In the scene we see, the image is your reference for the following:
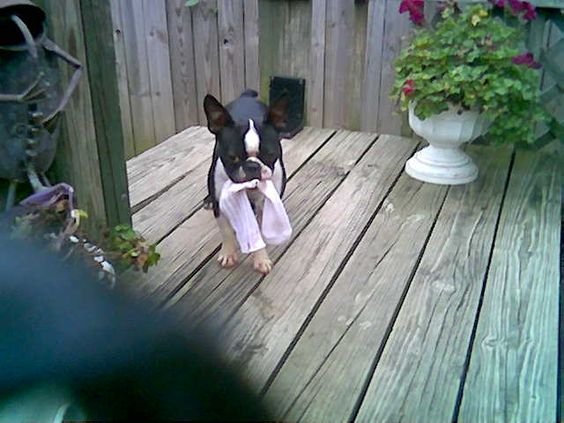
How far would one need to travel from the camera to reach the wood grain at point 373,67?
3.16 meters

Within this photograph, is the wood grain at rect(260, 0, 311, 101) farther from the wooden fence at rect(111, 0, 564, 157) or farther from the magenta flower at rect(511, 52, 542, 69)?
the magenta flower at rect(511, 52, 542, 69)

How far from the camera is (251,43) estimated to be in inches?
136

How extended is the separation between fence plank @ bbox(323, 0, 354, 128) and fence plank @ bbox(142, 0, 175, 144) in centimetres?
91

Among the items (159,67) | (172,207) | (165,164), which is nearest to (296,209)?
(172,207)

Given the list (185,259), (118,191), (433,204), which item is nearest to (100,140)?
(118,191)

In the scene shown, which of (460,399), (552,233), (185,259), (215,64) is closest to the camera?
(460,399)

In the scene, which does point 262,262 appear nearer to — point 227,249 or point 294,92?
point 227,249

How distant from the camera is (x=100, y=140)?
5.78 feet

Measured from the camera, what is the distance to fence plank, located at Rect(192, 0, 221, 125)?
3.50 m

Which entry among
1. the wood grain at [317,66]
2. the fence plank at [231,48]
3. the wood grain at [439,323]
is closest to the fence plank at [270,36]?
the fence plank at [231,48]

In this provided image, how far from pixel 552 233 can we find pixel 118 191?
1.52m

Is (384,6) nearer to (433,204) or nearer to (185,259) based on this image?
(433,204)

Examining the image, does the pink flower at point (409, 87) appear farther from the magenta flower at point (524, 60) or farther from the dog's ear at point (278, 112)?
the dog's ear at point (278, 112)

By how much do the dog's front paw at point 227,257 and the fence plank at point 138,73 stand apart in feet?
6.25
